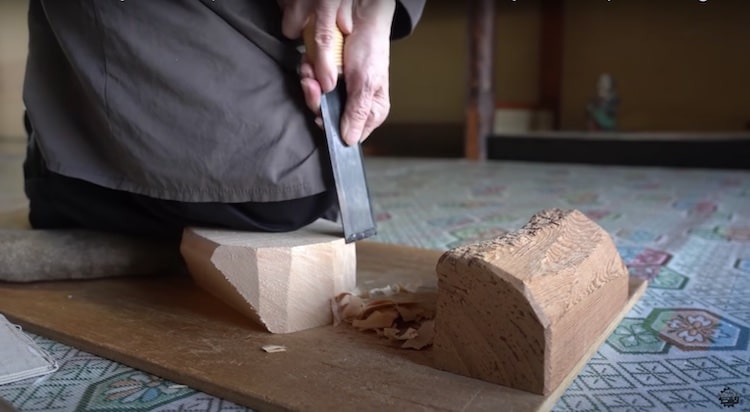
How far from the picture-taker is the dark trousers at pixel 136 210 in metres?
0.79

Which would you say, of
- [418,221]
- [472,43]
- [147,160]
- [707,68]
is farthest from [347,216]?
[707,68]

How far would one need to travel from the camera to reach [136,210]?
0.91 metres

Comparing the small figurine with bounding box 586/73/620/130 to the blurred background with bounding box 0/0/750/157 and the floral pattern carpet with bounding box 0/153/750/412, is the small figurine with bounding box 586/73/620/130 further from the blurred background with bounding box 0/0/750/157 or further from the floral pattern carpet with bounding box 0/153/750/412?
the floral pattern carpet with bounding box 0/153/750/412

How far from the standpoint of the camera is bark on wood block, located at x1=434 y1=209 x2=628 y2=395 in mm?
555

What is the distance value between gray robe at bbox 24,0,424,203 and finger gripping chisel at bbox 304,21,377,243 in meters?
0.02

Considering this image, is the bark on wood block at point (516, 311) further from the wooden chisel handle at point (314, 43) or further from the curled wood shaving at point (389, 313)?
the wooden chisel handle at point (314, 43)

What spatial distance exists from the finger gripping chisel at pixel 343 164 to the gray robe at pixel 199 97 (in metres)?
0.02

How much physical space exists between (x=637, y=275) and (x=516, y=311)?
20.5 inches

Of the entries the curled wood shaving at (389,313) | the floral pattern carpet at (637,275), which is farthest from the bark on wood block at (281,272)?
the floral pattern carpet at (637,275)

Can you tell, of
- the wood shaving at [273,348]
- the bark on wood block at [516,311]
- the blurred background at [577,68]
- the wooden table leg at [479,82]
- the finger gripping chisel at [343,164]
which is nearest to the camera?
the bark on wood block at [516,311]

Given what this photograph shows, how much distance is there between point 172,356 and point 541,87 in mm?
3443

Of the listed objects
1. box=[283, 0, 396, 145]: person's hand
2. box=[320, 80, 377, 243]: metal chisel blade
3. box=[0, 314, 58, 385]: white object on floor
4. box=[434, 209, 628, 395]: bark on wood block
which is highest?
box=[283, 0, 396, 145]: person's hand

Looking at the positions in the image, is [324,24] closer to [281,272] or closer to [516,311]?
[281,272]

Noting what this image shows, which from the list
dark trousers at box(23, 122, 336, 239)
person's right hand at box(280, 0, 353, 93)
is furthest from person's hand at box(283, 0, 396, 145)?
dark trousers at box(23, 122, 336, 239)
